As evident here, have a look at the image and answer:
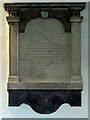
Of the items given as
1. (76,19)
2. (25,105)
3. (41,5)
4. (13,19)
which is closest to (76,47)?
(76,19)

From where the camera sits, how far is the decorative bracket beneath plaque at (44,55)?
407 cm

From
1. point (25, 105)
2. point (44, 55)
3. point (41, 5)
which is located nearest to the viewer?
point (41, 5)

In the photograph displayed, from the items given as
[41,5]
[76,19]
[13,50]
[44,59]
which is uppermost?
[41,5]

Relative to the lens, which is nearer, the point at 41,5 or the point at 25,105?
the point at 41,5

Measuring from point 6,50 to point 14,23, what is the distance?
0.34 m

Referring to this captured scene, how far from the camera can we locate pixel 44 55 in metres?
4.14

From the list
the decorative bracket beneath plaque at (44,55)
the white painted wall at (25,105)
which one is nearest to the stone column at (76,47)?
the decorative bracket beneath plaque at (44,55)

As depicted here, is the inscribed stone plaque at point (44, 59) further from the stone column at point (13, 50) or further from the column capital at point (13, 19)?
the column capital at point (13, 19)

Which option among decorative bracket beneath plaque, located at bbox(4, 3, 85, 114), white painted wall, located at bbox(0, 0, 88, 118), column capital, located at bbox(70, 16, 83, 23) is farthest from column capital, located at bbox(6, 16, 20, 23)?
column capital, located at bbox(70, 16, 83, 23)

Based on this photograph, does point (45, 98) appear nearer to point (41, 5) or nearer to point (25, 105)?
point (25, 105)

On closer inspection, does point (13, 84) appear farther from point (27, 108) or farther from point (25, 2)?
point (25, 2)

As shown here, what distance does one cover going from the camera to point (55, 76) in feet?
13.6

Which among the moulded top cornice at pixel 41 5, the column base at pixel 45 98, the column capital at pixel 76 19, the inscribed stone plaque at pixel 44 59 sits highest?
the moulded top cornice at pixel 41 5

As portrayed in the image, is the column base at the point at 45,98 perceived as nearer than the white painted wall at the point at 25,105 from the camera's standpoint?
Yes
